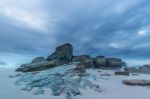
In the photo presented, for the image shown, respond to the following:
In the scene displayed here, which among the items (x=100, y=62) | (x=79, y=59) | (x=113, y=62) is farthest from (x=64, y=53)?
(x=113, y=62)

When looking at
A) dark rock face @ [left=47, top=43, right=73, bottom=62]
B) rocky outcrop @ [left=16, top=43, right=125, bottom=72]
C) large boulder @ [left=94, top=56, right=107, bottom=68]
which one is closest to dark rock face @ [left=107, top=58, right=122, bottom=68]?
rocky outcrop @ [left=16, top=43, right=125, bottom=72]

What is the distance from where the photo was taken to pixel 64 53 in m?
29.5

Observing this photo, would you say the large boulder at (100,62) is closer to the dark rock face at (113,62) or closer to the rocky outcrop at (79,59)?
the rocky outcrop at (79,59)

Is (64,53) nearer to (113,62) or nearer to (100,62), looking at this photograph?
(100,62)

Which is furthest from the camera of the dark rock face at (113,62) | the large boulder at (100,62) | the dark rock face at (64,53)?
the dark rock face at (113,62)

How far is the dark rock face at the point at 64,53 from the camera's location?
28909 mm

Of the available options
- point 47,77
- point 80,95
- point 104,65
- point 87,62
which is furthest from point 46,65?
point 104,65

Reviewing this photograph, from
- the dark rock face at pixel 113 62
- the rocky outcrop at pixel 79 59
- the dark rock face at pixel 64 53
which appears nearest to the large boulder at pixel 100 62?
the rocky outcrop at pixel 79 59

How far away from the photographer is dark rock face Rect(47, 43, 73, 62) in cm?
2891

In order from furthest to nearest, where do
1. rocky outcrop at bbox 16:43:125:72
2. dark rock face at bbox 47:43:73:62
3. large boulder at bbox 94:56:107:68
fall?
large boulder at bbox 94:56:107:68, dark rock face at bbox 47:43:73:62, rocky outcrop at bbox 16:43:125:72

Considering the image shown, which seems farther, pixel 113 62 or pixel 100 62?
pixel 113 62

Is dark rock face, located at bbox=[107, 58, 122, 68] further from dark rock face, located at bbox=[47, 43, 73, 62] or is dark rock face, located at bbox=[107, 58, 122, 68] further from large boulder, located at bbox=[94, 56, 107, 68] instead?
dark rock face, located at bbox=[47, 43, 73, 62]

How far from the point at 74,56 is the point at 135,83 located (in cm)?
2341

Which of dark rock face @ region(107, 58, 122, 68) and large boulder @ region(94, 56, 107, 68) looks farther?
dark rock face @ region(107, 58, 122, 68)
